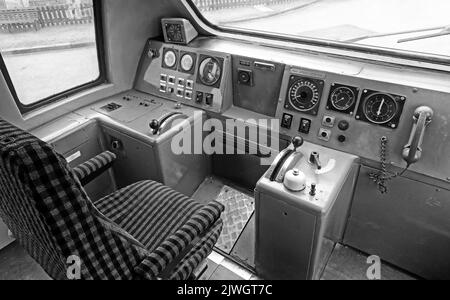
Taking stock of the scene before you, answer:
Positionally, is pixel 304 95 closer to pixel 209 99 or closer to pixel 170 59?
pixel 209 99

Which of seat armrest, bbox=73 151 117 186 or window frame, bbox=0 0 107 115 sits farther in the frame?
window frame, bbox=0 0 107 115

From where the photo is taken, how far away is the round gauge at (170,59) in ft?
7.60

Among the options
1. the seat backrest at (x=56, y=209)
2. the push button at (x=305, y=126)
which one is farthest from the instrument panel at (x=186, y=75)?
the seat backrest at (x=56, y=209)

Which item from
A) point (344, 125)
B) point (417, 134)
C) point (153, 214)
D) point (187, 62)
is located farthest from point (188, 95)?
point (417, 134)

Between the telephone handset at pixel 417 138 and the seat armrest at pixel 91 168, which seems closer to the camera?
the telephone handset at pixel 417 138

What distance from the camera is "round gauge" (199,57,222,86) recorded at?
2.10 m

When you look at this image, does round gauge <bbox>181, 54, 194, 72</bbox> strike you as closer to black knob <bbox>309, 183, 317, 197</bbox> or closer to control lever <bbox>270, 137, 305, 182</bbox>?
control lever <bbox>270, 137, 305, 182</bbox>

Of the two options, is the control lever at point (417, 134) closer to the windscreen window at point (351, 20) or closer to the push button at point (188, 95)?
the windscreen window at point (351, 20)

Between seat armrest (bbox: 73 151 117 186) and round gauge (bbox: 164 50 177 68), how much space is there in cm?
97

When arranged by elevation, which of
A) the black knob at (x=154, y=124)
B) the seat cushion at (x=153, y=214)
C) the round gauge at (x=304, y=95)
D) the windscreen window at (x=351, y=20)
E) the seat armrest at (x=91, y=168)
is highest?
the windscreen window at (x=351, y=20)

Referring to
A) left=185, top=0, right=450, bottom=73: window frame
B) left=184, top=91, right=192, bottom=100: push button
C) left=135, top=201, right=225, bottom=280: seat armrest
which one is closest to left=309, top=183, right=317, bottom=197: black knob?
left=135, top=201, right=225, bottom=280: seat armrest

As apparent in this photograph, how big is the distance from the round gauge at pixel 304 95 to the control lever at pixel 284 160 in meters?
0.28

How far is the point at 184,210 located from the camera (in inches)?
60.9
